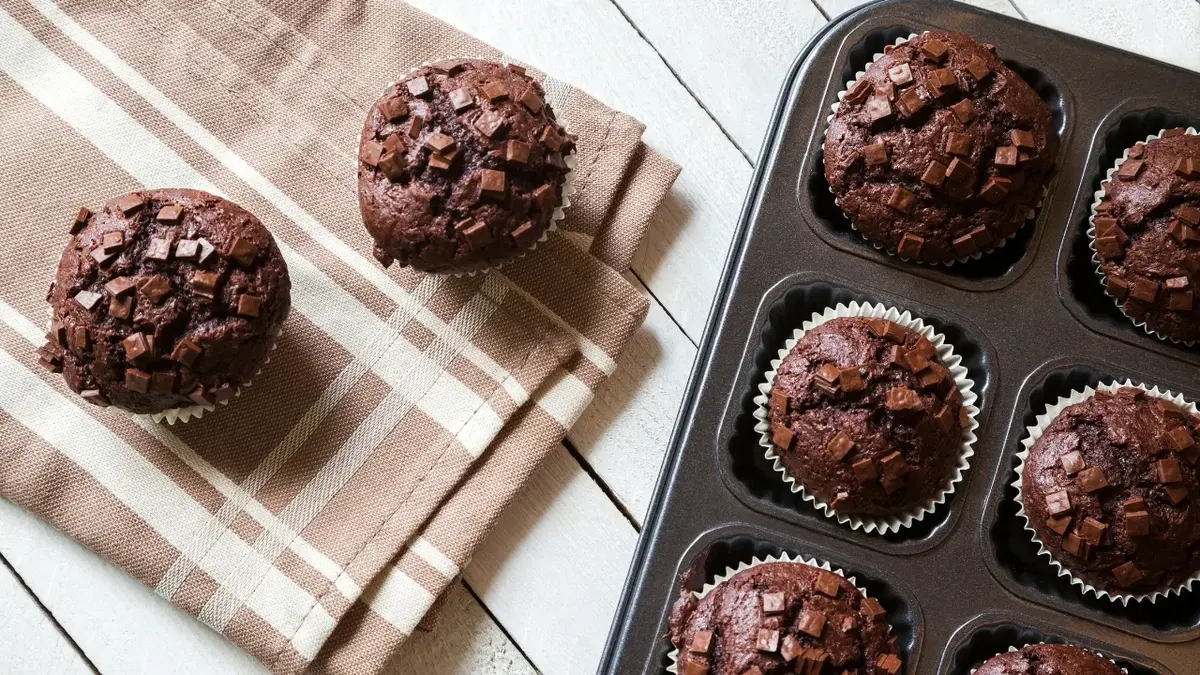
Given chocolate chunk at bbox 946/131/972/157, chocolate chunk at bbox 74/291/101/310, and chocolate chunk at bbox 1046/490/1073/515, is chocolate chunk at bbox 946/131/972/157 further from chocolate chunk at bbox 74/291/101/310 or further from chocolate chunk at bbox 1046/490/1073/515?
chocolate chunk at bbox 74/291/101/310

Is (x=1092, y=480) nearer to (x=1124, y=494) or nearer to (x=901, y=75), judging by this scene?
(x=1124, y=494)

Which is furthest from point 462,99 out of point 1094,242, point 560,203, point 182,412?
point 1094,242

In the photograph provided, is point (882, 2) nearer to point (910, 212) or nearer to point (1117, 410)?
point (910, 212)

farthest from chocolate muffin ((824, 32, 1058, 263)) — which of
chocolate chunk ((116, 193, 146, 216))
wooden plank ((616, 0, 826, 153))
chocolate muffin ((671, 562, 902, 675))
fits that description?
chocolate chunk ((116, 193, 146, 216))

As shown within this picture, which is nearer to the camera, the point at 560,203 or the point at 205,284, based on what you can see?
the point at 205,284

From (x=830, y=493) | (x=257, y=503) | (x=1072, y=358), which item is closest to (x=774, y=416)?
(x=830, y=493)

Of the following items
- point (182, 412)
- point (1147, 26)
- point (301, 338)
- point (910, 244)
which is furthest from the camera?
point (1147, 26)
